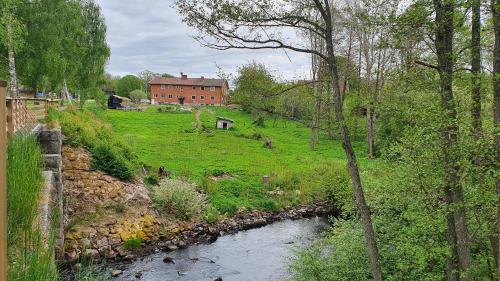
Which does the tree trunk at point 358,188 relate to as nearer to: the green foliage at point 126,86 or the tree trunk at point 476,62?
the tree trunk at point 476,62

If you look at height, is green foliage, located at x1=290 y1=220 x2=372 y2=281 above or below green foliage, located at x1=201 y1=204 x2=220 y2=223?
above

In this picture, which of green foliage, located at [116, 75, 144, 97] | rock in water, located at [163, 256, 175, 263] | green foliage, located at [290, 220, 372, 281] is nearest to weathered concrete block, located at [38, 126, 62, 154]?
rock in water, located at [163, 256, 175, 263]

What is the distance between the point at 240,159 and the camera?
3122 cm

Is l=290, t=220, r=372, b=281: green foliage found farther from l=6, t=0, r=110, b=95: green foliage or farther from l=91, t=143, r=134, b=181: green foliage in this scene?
l=6, t=0, r=110, b=95: green foliage

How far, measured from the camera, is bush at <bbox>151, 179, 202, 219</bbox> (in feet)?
65.9

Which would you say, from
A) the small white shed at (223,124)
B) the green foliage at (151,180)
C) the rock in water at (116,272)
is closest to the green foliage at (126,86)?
the small white shed at (223,124)

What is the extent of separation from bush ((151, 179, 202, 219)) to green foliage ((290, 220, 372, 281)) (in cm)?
975

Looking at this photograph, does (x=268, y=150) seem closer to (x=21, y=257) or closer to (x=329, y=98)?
(x=329, y=98)

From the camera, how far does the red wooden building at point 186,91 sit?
8250 centimetres

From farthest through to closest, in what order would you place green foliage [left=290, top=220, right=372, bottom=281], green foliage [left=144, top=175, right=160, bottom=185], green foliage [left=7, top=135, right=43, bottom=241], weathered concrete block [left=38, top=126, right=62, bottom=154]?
green foliage [left=144, top=175, right=160, bottom=185] < weathered concrete block [left=38, top=126, right=62, bottom=154] < green foliage [left=290, top=220, right=372, bottom=281] < green foliage [left=7, top=135, right=43, bottom=241]

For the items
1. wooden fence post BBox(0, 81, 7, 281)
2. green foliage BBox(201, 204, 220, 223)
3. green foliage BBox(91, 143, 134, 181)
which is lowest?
green foliage BBox(201, 204, 220, 223)

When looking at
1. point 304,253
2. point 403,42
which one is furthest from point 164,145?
point 403,42

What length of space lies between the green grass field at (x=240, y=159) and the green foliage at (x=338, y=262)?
1106 cm

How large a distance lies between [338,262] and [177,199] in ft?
36.8
